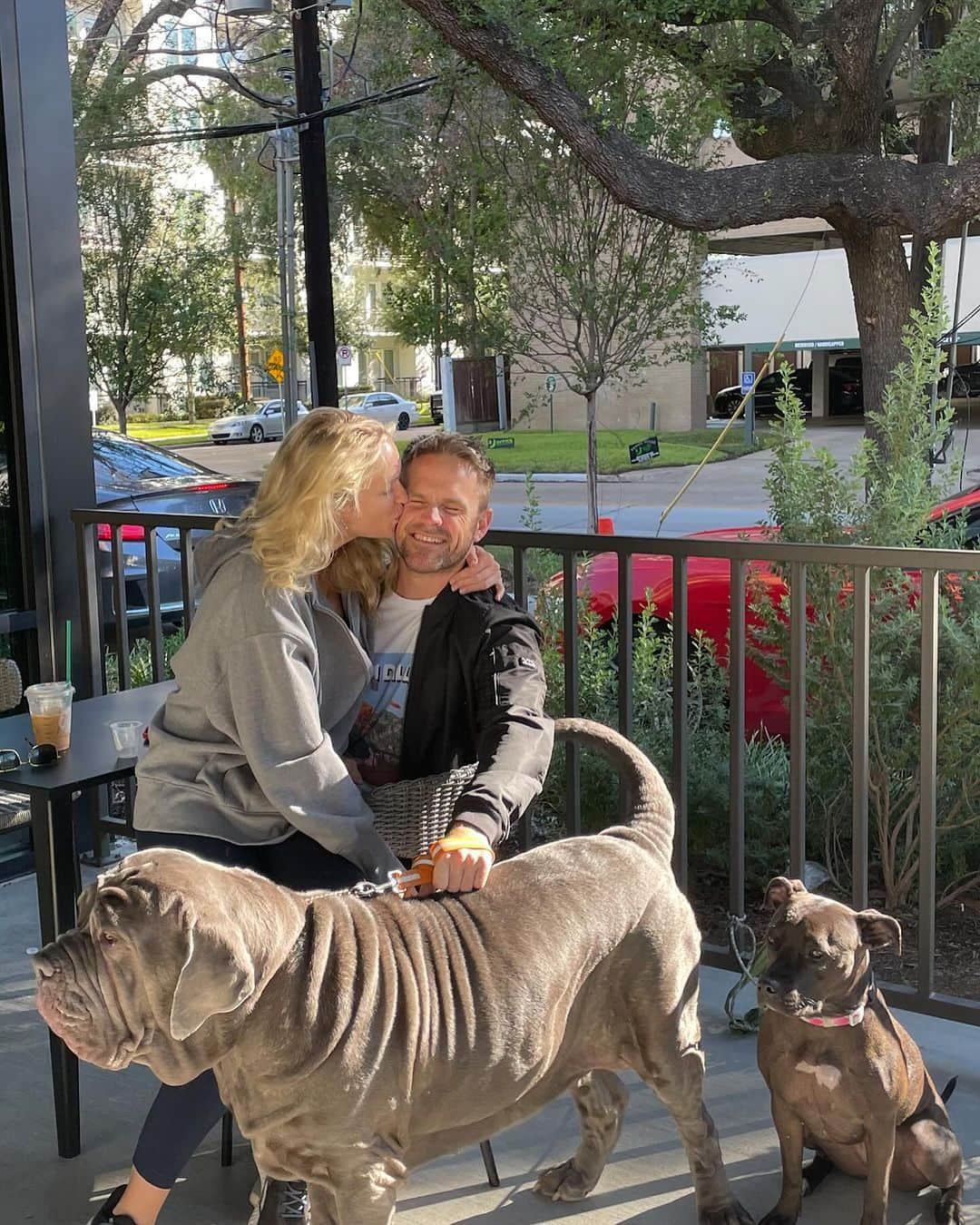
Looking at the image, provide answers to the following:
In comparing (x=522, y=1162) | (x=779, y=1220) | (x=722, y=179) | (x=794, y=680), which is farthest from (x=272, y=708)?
(x=722, y=179)

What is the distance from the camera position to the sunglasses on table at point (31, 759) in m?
2.96

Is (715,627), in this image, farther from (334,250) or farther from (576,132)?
(334,250)

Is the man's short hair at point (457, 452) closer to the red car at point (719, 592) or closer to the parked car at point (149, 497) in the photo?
the red car at point (719, 592)

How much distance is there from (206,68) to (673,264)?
38.6 ft

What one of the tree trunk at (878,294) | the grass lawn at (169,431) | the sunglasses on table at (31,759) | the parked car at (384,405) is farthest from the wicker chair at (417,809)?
the parked car at (384,405)

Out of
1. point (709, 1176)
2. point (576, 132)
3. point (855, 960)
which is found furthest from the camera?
point (576, 132)

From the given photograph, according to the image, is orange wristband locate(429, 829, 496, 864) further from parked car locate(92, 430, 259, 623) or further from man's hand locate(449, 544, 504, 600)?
parked car locate(92, 430, 259, 623)

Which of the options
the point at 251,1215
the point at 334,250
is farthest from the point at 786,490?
the point at 334,250

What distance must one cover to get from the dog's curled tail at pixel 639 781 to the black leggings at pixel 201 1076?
1.74 feet

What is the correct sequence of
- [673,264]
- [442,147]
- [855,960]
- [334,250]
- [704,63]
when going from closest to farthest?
1. [855,960]
2. [704,63]
3. [673,264]
4. [442,147]
5. [334,250]

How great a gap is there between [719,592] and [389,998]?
153 inches

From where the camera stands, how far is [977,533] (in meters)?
5.58

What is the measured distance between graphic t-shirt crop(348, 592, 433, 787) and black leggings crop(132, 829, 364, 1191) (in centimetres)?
24

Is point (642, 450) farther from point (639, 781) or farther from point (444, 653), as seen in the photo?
point (639, 781)
